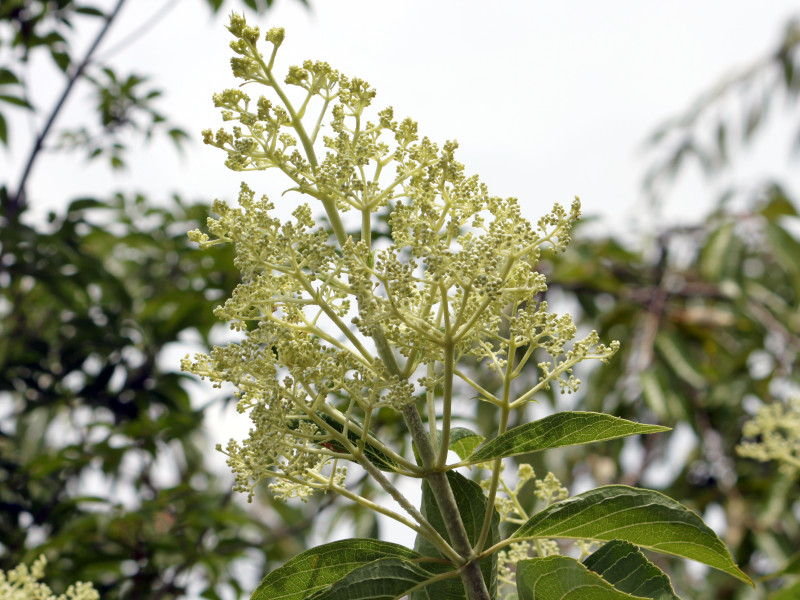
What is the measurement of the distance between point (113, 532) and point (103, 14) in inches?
94.4

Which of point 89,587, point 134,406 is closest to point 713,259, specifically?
point 134,406

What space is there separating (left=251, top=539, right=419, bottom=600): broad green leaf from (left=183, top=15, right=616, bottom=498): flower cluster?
0.08 m

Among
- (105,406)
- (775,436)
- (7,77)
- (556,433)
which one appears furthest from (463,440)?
(7,77)

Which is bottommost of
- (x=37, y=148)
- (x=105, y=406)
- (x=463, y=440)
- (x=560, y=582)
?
(x=560, y=582)

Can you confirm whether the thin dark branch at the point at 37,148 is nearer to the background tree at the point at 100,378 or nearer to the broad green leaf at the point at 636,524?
the background tree at the point at 100,378

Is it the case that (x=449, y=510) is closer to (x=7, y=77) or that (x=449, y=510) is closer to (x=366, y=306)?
(x=366, y=306)

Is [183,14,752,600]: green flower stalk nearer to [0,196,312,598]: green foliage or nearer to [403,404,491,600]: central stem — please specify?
[403,404,491,600]: central stem

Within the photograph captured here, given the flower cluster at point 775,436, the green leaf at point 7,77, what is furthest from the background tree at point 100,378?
the flower cluster at point 775,436

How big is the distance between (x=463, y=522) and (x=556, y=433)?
222 millimetres

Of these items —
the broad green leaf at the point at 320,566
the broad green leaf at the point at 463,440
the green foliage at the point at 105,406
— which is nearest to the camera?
the broad green leaf at the point at 320,566

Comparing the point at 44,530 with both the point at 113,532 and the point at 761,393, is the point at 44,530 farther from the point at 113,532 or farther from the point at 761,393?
the point at 761,393

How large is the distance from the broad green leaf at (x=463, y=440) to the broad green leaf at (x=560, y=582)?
0.88 ft

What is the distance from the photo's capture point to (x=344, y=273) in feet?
3.00

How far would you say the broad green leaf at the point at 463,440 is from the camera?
1.18 metres
